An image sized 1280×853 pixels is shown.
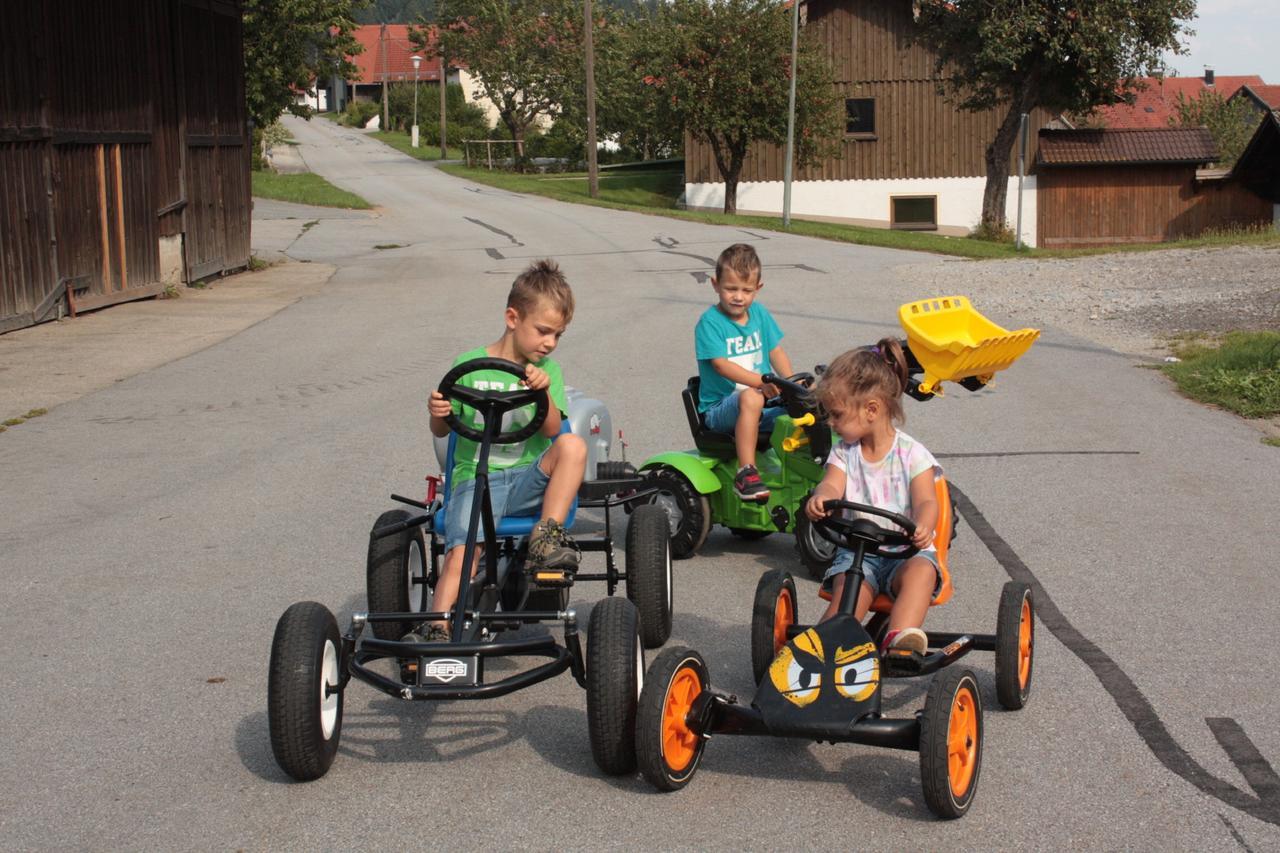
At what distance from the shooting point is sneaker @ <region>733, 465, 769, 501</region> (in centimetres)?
675

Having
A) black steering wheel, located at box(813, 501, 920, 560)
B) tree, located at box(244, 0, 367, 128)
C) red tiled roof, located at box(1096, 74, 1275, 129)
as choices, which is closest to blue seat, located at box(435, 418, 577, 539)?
black steering wheel, located at box(813, 501, 920, 560)

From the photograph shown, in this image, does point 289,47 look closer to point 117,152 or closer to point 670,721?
point 117,152

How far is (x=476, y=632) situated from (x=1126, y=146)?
44792 mm

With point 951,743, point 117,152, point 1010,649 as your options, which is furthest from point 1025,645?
point 117,152

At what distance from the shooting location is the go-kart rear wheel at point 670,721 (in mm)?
4125

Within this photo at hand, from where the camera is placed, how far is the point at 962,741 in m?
4.13

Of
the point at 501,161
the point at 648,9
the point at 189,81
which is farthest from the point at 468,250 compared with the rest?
the point at 501,161

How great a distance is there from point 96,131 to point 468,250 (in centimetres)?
847

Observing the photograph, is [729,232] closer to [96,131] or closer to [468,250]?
[468,250]

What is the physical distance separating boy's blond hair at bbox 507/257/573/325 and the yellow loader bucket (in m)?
1.29

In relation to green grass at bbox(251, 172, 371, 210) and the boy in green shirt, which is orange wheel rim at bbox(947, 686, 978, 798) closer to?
the boy in green shirt

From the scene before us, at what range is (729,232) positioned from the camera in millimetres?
28453

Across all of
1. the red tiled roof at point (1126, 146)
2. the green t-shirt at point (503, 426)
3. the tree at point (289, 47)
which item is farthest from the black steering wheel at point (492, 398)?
the red tiled roof at point (1126, 146)

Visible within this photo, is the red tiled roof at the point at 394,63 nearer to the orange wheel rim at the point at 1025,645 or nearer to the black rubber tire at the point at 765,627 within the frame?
the black rubber tire at the point at 765,627
